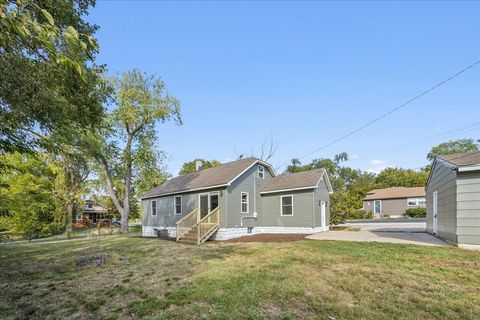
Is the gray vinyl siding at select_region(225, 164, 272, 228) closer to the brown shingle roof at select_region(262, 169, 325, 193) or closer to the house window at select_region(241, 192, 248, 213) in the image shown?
the house window at select_region(241, 192, 248, 213)

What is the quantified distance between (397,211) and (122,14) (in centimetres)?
3864

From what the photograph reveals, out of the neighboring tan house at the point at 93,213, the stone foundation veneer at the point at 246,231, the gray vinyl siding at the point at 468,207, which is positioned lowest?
the neighboring tan house at the point at 93,213

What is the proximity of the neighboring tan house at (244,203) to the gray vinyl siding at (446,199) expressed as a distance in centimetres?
595

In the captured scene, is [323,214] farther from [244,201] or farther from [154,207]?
[154,207]

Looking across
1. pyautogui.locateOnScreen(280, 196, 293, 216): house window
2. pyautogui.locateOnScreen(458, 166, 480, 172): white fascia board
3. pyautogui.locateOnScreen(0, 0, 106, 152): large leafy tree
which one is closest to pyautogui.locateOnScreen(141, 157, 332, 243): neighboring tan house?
pyautogui.locateOnScreen(280, 196, 293, 216): house window

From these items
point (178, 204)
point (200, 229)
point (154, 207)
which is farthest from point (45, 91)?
point (154, 207)

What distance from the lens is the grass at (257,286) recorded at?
4.62 metres

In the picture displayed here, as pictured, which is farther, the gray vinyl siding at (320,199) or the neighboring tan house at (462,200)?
the gray vinyl siding at (320,199)

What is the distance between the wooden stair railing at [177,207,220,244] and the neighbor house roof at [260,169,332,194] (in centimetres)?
444

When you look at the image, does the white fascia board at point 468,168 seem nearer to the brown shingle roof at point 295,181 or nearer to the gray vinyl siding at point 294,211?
the brown shingle roof at point 295,181

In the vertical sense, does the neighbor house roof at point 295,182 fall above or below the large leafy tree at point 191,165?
below

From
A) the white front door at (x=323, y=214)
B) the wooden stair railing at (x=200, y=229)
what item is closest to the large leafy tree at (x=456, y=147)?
the white front door at (x=323, y=214)

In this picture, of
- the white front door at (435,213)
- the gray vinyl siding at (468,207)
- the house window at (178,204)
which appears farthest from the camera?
the house window at (178,204)

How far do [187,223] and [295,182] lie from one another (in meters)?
7.22
